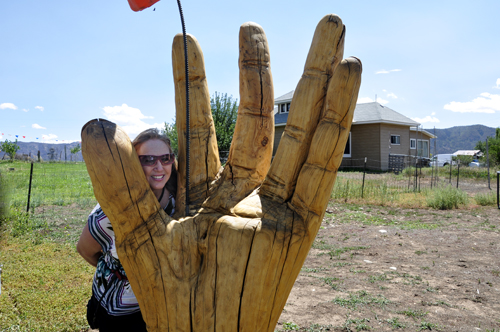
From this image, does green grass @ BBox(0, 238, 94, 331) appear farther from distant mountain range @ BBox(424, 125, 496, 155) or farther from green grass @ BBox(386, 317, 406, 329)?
distant mountain range @ BBox(424, 125, 496, 155)

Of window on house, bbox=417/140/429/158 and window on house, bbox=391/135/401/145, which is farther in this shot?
window on house, bbox=417/140/429/158

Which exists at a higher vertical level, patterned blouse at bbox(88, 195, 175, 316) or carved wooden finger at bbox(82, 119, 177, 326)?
carved wooden finger at bbox(82, 119, 177, 326)

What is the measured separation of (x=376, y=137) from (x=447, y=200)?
464 inches

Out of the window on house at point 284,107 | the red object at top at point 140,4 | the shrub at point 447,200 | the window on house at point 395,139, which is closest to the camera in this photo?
the red object at top at point 140,4

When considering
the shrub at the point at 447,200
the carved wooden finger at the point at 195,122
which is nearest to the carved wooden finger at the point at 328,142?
the carved wooden finger at the point at 195,122

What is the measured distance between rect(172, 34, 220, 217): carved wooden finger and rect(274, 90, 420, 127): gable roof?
18.6 meters

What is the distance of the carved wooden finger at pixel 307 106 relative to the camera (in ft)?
4.50

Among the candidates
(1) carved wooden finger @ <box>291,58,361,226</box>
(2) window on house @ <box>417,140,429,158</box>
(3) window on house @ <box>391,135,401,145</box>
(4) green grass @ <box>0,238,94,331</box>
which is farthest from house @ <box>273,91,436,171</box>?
(1) carved wooden finger @ <box>291,58,361,226</box>

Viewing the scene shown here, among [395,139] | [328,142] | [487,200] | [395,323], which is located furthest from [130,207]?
[395,139]

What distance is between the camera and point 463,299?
3867 millimetres

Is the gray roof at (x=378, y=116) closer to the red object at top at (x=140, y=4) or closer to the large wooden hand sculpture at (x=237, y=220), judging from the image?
the large wooden hand sculpture at (x=237, y=220)

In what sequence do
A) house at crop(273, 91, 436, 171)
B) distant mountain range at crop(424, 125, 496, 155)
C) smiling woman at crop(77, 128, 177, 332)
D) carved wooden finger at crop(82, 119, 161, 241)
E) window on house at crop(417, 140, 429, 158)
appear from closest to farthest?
carved wooden finger at crop(82, 119, 161, 241) → smiling woman at crop(77, 128, 177, 332) → house at crop(273, 91, 436, 171) → window on house at crop(417, 140, 429, 158) → distant mountain range at crop(424, 125, 496, 155)

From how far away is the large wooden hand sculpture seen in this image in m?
1.25

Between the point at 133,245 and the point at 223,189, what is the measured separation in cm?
43
